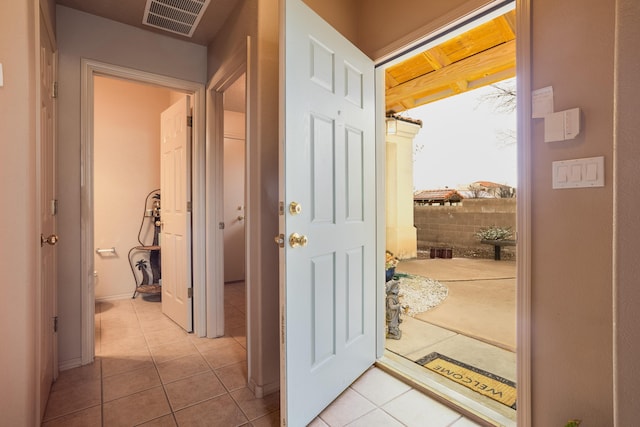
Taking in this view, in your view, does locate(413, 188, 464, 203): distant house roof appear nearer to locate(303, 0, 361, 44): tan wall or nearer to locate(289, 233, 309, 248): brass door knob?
locate(303, 0, 361, 44): tan wall

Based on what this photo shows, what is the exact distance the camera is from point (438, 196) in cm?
805

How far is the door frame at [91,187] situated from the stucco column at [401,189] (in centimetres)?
413

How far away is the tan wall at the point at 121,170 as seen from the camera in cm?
351

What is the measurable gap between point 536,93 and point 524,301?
0.85 m

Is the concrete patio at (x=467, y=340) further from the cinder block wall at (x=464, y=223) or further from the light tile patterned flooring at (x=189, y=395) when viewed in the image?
the cinder block wall at (x=464, y=223)

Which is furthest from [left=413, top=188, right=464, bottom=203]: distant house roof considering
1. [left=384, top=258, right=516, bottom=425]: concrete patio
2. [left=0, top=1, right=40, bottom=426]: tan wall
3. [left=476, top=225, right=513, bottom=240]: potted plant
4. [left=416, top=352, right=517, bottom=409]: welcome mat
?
[left=0, top=1, right=40, bottom=426]: tan wall

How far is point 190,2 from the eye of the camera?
6.66ft

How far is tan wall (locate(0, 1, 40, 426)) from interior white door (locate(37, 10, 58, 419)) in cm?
38

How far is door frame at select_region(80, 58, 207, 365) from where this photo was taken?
2131mm

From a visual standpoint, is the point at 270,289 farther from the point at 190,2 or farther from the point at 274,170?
the point at 190,2

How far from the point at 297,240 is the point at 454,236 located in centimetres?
710

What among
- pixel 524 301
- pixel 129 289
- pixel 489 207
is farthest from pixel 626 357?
pixel 489 207

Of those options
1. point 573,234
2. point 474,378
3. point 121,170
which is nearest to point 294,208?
point 573,234

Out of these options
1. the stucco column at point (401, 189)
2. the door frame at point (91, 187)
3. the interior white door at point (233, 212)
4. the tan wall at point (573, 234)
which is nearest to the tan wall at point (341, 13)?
the tan wall at point (573, 234)
